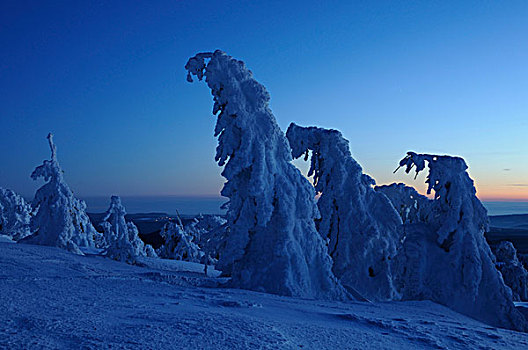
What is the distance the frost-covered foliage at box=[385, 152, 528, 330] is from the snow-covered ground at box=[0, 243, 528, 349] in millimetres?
12105

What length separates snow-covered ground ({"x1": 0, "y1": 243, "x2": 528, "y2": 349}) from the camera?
3902mm

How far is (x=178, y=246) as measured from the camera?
40.6m

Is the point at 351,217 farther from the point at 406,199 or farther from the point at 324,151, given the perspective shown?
the point at 406,199

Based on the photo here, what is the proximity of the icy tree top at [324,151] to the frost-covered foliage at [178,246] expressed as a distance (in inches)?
991

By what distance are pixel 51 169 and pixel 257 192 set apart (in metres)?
14.6

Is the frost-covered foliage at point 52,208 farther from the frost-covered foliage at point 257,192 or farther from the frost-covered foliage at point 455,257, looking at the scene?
the frost-covered foliage at point 455,257

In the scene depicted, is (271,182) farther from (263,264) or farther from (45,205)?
(45,205)

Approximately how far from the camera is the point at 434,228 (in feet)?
62.8

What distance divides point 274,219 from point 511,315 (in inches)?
522

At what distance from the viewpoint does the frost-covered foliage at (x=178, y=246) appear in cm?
4062

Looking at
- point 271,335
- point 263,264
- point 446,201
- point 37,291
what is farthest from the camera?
point 446,201

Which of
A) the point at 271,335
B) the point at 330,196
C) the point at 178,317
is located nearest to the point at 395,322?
the point at 271,335

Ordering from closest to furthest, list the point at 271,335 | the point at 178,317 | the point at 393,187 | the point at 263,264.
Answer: the point at 271,335 → the point at 178,317 → the point at 263,264 → the point at 393,187

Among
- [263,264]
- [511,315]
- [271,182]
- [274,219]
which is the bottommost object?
[511,315]
